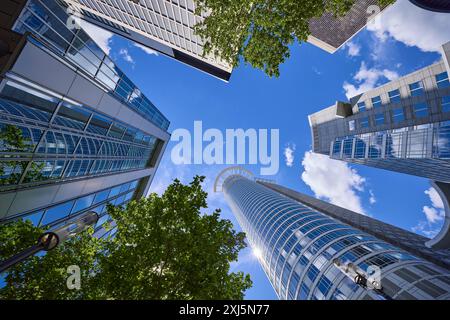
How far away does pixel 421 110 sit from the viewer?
29797 millimetres

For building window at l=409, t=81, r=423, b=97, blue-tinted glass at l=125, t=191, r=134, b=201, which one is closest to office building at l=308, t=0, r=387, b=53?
building window at l=409, t=81, r=423, b=97

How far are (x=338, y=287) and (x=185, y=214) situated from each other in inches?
1065

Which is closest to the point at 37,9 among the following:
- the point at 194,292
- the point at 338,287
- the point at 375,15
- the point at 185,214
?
the point at 185,214

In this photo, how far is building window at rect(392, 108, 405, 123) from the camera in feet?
107

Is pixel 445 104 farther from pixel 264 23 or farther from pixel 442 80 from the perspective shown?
pixel 264 23

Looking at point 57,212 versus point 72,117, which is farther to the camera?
point 57,212

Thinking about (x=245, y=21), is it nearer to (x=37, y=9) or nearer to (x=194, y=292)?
(x=37, y=9)

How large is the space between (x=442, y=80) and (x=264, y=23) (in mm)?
34563

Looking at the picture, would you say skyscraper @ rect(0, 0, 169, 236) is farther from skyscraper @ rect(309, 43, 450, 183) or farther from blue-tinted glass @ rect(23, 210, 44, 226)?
skyscraper @ rect(309, 43, 450, 183)

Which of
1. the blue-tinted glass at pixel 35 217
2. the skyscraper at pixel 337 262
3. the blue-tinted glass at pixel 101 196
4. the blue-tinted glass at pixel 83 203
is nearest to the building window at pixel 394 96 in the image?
the skyscraper at pixel 337 262

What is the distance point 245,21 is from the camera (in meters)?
10.8

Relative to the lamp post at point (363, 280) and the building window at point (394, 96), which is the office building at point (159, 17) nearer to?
the lamp post at point (363, 280)

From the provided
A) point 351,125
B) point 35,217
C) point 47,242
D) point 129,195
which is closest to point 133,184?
point 129,195

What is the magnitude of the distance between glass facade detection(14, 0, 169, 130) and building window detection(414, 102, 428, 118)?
42248mm
